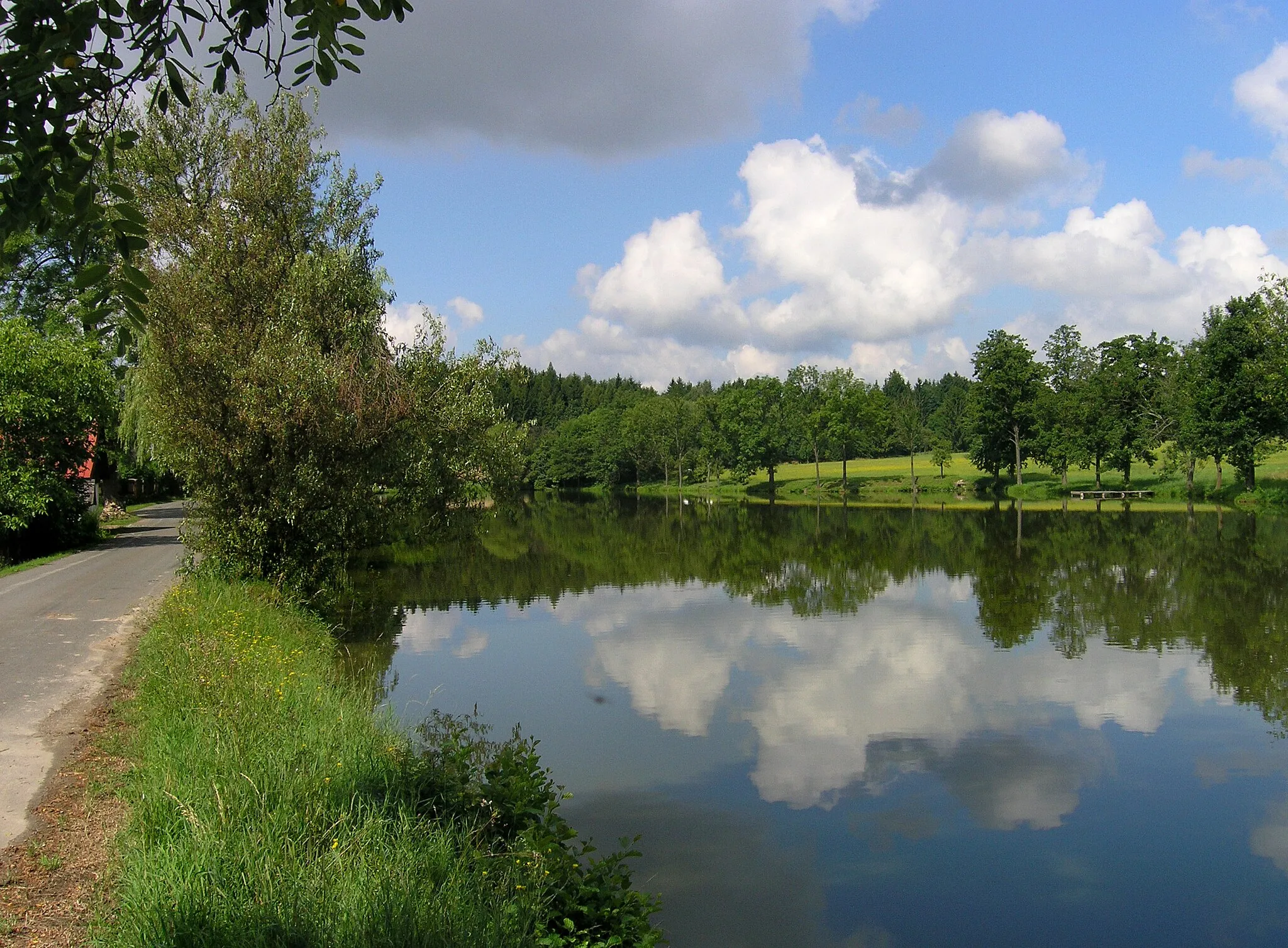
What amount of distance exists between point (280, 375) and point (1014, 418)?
225 ft

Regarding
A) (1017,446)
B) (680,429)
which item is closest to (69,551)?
(1017,446)

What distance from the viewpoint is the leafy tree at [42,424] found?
27.0 meters

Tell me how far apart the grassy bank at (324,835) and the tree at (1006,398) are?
72.2m

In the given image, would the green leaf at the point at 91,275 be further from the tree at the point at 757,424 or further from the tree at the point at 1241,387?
the tree at the point at 757,424

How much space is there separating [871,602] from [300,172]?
18.8 metres

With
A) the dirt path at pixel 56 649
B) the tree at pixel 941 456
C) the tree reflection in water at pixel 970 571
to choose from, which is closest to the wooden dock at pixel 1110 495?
the tree reflection in water at pixel 970 571

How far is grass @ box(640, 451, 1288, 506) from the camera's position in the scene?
6334cm

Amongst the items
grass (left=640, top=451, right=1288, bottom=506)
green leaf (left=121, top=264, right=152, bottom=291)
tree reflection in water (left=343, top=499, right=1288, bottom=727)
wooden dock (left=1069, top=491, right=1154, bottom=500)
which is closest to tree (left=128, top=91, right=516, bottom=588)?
tree reflection in water (left=343, top=499, right=1288, bottom=727)

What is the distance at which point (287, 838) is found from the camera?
654cm

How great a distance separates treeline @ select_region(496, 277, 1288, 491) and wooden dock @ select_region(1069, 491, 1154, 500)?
2.78m

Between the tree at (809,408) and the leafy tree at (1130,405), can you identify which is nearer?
the leafy tree at (1130,405)

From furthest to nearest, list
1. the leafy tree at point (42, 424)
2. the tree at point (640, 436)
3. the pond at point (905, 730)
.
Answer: the tree at point (640, 436)
the leafy tree at point (42, 424)
the pond at point (905, 730)

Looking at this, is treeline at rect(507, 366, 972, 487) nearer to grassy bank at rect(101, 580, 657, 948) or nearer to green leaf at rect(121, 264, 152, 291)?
grassy bank at rect(101, 580, 657, 948)

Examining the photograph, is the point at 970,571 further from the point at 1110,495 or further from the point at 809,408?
the point at 809,408
